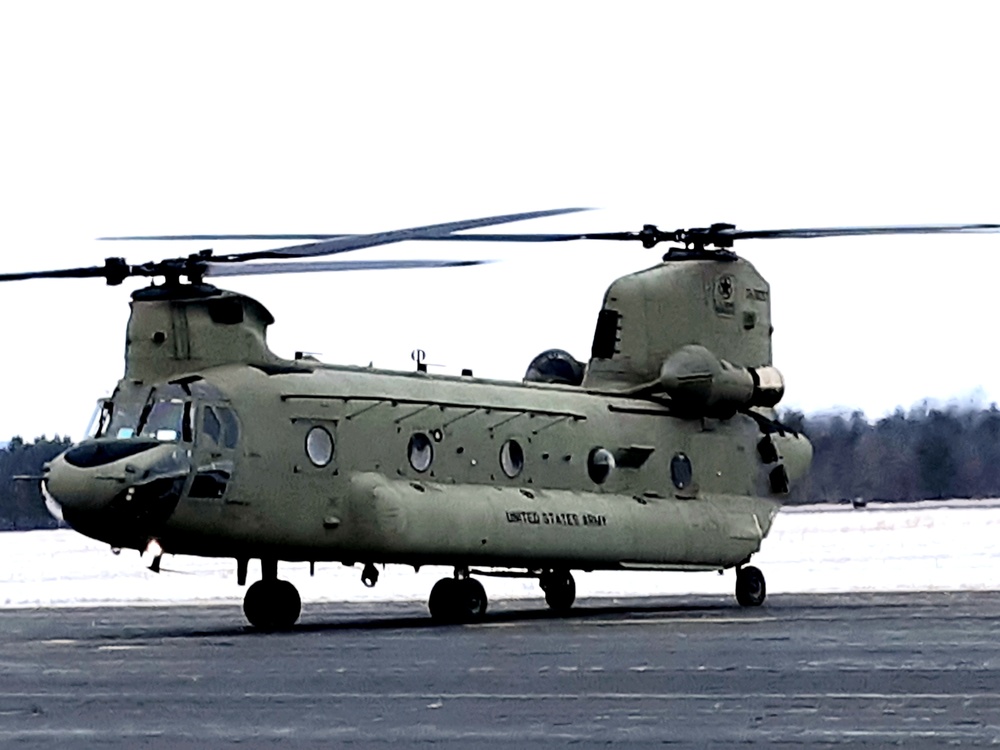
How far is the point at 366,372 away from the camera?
28.6 m

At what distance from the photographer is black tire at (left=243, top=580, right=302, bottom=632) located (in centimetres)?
2744

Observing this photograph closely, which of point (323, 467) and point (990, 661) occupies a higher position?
point (323, 467)

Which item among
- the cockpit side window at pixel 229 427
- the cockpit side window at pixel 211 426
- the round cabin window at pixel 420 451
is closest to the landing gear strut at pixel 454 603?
the round cabin window at pixel 420 451

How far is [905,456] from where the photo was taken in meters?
61.1

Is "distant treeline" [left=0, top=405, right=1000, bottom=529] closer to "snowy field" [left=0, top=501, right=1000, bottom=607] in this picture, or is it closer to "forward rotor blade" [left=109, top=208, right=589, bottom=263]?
"snowy field" [left=0, top=501, right=1000, bottom=607]

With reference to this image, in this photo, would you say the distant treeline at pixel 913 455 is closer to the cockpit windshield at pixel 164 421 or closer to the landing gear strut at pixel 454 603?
the landing gear strut at pixel 454 603

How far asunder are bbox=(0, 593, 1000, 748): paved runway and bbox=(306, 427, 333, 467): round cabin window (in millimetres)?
2054

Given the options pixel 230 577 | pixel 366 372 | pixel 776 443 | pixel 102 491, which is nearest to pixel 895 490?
pixel 230 577

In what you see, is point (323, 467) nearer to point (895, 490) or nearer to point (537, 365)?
point (537, 365)

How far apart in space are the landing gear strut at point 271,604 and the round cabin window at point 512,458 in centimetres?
359

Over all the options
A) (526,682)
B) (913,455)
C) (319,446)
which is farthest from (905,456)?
(526,682)

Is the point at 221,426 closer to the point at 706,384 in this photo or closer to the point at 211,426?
the point at 211,426

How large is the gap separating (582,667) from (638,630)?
6.04 m

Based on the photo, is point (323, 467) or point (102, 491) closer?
point (102, 491)
